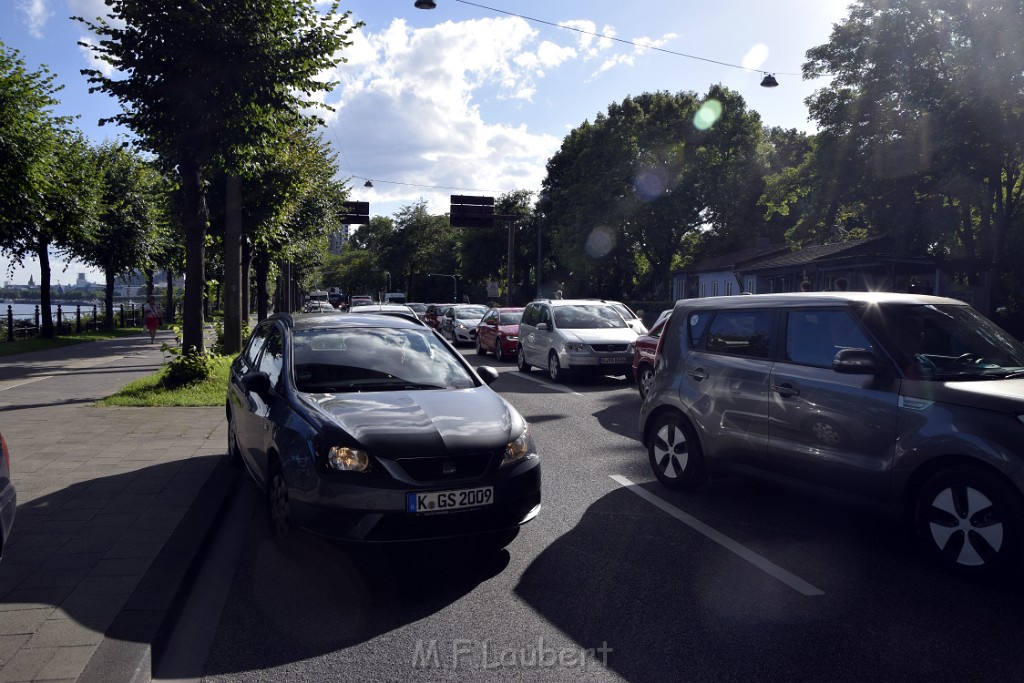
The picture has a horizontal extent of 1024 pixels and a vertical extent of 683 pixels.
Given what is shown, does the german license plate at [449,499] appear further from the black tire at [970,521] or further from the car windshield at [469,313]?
the car windshield at [469,313]

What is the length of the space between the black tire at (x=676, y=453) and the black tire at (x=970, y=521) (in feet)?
6.61

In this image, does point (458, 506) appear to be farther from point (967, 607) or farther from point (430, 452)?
point (967, 607)

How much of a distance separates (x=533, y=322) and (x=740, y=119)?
35.9 metres

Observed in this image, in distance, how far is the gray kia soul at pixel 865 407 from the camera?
460 centimetres

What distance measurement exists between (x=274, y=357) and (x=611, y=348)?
10.0 m

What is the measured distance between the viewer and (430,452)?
480 cm

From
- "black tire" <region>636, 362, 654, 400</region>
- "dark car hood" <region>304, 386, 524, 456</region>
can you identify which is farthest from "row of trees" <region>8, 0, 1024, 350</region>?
"dark car hood" <region>304, 386, 524, 456</region>

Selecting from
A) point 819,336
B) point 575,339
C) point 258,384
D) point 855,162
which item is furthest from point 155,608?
point 855,162

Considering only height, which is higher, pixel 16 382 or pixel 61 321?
pixel 61 321

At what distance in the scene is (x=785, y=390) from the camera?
19.2 feet

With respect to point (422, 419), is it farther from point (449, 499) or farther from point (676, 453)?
point (676, 453)

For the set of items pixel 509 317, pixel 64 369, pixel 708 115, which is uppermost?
pixel 708 115

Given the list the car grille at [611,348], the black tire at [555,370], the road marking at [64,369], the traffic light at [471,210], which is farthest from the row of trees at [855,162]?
the road marking at [64,369]

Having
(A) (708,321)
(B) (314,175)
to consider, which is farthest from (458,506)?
(B) (314,175)
